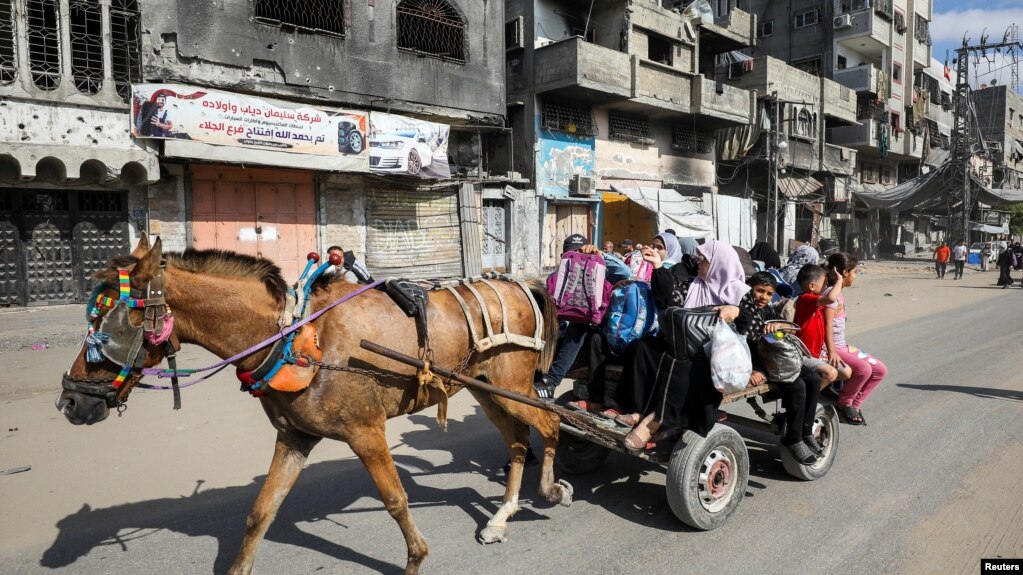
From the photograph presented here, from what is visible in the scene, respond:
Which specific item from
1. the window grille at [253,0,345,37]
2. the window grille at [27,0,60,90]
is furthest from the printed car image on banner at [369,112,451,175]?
the window grille at [27,0,60,90]

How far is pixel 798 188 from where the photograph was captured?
92.9ft

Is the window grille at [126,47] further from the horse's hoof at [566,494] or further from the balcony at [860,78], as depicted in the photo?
the balcony at [860,78]

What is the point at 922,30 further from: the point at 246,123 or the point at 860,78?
the point at 246,123

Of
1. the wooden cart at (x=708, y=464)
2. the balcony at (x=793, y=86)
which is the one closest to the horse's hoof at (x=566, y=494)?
the wooden cart at (x=708, y=464)

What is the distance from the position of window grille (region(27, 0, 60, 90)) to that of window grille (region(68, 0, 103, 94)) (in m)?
0.23

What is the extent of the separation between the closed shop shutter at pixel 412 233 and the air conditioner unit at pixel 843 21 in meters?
25.8

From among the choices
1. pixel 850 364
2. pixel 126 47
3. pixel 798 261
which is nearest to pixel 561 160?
pixel 126 47

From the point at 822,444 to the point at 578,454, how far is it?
175cm

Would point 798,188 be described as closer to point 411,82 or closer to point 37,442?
point 411,82

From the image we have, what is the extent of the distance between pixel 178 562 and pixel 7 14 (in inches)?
441

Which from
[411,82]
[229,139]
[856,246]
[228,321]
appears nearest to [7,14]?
[229,139]

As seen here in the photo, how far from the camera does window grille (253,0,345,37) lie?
12812 mm

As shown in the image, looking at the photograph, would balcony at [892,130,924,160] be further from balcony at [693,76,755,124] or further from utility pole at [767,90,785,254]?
balcony at [693,76,755,124]

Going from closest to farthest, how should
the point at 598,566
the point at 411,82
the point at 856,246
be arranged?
the point at 598,566 → the point at 411,82 → the point at 856,246
